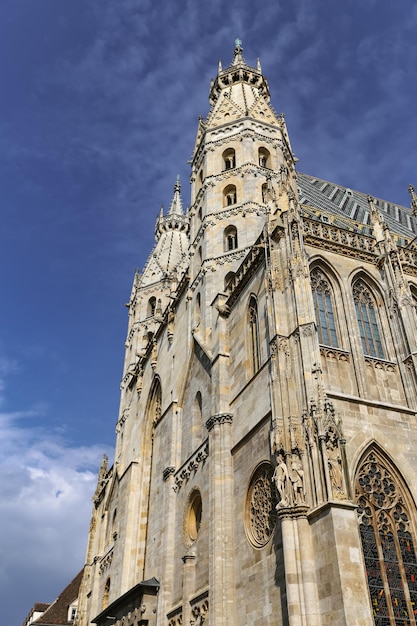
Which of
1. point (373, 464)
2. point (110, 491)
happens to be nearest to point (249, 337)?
point (373, 464)

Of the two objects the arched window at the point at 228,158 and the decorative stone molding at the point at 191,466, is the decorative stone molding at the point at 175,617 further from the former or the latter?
the arched window at the point at 228,158

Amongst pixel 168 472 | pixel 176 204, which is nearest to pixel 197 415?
pixel 168 472

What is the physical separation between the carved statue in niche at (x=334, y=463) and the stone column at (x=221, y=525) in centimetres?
480

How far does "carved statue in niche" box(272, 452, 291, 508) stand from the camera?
1181 centimetres

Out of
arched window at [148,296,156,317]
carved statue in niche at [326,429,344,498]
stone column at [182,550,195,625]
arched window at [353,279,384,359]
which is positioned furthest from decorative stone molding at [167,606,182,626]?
arched window at [148,296,156,317]

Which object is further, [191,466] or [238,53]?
[238,53]

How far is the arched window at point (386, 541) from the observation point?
11.5 m

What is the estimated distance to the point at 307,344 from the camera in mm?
13672

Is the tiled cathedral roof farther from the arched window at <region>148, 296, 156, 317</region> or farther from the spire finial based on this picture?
the arched window at <region>148, 296, 156, 317</region>

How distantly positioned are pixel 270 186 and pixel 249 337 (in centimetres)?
503

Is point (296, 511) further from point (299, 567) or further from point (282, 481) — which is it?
point (299, 567)

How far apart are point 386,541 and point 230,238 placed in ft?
45.6

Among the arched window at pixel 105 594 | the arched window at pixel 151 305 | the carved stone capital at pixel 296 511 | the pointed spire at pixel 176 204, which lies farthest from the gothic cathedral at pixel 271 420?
the pointed spire at pixel 176 204

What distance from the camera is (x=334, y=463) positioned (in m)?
11.6
